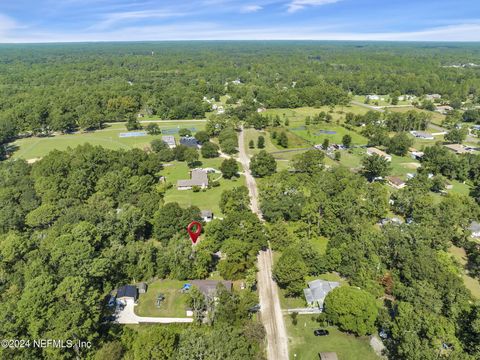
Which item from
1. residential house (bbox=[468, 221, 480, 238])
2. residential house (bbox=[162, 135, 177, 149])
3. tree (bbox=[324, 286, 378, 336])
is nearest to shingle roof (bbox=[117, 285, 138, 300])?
tree (bbox=[324, 286, 378, 336])

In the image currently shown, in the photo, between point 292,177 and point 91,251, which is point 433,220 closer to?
point 292,177

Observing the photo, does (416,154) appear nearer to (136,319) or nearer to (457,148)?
(457,148)

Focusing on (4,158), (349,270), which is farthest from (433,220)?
(4,158)

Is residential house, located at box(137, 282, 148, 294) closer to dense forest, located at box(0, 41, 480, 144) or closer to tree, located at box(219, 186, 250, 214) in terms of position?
tree, located at box(219, 186, 250, 214)

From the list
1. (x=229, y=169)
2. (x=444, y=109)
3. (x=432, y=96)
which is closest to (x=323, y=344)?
(x=229, y=169)

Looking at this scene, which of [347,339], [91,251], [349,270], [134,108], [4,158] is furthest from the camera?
[134,108]

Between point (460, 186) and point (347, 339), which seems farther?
point (460, 186)
